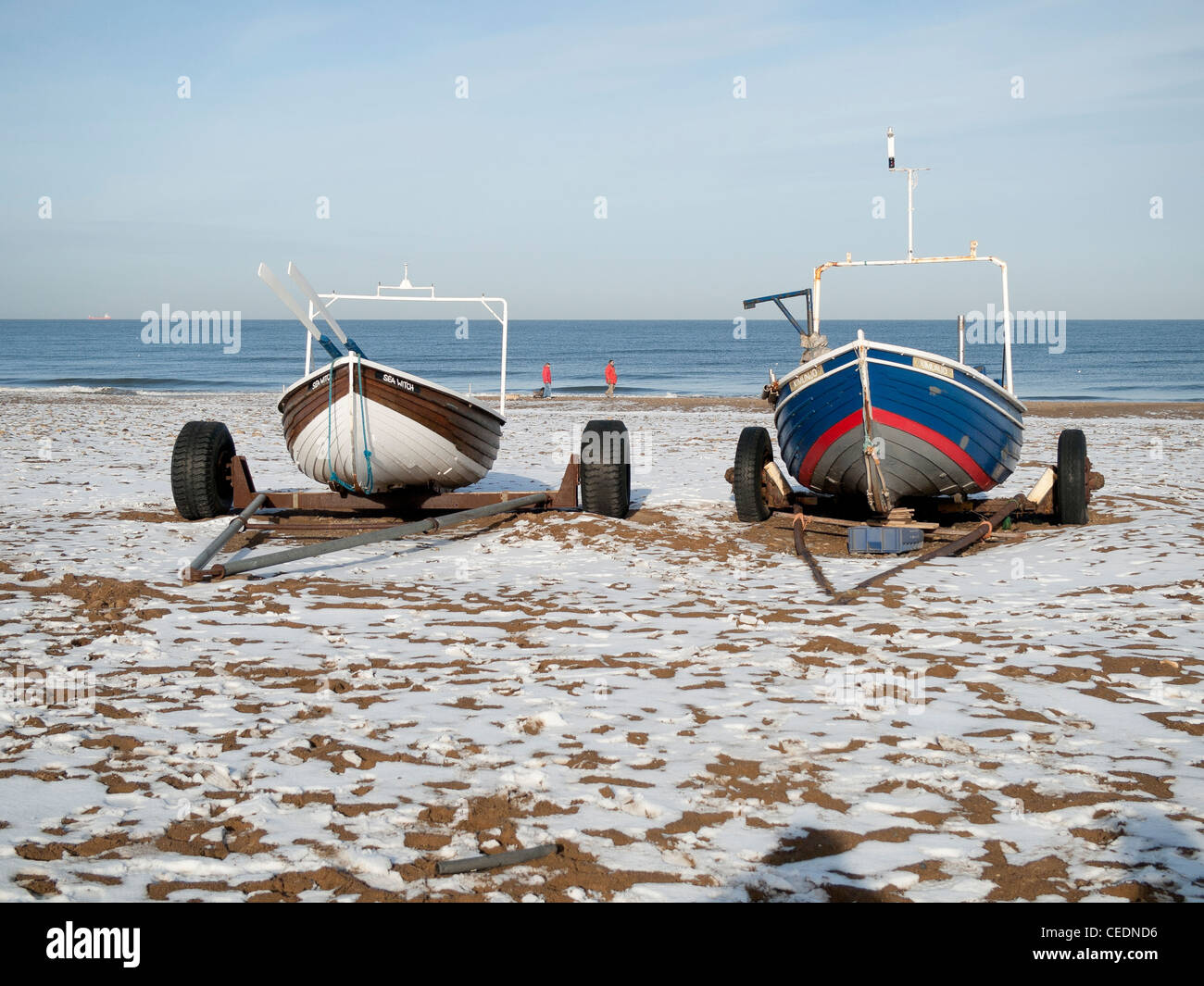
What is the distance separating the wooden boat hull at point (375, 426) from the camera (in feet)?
32.0

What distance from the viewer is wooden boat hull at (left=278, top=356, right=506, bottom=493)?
32.0 feet

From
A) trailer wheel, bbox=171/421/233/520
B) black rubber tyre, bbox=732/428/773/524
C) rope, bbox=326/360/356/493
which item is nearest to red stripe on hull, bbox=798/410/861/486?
black rubber tyre, bbox=732/428/773/524

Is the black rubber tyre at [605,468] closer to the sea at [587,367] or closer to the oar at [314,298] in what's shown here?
the oar at [314,298]

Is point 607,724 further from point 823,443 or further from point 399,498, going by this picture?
point 399,498

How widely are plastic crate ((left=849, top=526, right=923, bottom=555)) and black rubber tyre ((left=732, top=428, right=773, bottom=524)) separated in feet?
5.14

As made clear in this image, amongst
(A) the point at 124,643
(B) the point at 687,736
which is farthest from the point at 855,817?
(A) the point at 124,643

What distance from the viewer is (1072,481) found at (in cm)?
1036

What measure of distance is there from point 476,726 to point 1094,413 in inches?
1157

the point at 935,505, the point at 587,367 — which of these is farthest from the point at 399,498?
the point at 587,367

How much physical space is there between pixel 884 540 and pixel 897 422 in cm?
112

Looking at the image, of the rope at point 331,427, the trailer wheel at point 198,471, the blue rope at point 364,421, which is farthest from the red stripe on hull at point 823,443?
the trailer wheel at point 198,471

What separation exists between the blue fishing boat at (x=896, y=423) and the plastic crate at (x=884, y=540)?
655 millimetres

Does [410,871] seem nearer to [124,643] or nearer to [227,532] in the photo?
[124,643]
